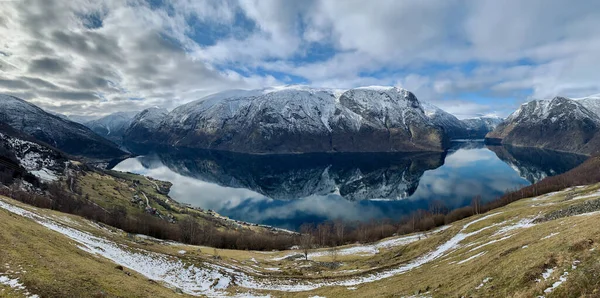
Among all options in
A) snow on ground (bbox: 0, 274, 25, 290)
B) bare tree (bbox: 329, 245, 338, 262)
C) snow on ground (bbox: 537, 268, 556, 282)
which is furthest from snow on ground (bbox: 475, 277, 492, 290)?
bare tree (bbox: 329, 245, 338, 262)

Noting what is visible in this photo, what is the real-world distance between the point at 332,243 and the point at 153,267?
8752 cm

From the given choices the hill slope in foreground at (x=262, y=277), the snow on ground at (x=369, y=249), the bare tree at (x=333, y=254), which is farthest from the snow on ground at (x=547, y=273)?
the snow on ground at (x=369, y=249)

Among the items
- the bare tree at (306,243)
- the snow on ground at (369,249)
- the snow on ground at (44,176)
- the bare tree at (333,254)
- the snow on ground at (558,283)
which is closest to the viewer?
the snow on ground at (558,283)

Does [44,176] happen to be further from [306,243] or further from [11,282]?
[11,282]

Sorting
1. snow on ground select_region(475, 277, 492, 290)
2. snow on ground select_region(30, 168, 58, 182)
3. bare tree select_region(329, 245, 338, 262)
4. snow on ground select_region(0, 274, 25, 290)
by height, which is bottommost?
bare tree select_region(329, 245, 338, 262)

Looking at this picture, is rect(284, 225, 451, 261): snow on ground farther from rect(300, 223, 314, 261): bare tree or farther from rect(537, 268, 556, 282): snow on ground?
rect(537, 268, 556, 282): snow on ground

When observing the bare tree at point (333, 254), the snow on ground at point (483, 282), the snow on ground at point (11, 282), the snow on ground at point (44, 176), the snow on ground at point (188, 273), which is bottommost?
the bare tree at point (333, 254)

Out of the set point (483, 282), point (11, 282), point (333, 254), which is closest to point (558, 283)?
point (483, 282)

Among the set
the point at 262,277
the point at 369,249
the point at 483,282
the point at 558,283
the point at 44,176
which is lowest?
the point at 369,249

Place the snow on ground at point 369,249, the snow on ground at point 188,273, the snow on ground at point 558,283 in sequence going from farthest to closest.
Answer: the snow on ground at point 369,249, the snow on ground at point 188,273, the snow on ground at point 558,283

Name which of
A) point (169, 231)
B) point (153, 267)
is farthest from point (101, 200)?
point (153, 267)

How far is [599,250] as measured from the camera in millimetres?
20031

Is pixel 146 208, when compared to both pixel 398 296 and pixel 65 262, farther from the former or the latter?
pixel 398 296

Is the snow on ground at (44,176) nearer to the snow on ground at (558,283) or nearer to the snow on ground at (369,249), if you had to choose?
the snow on ground at (369,249)
